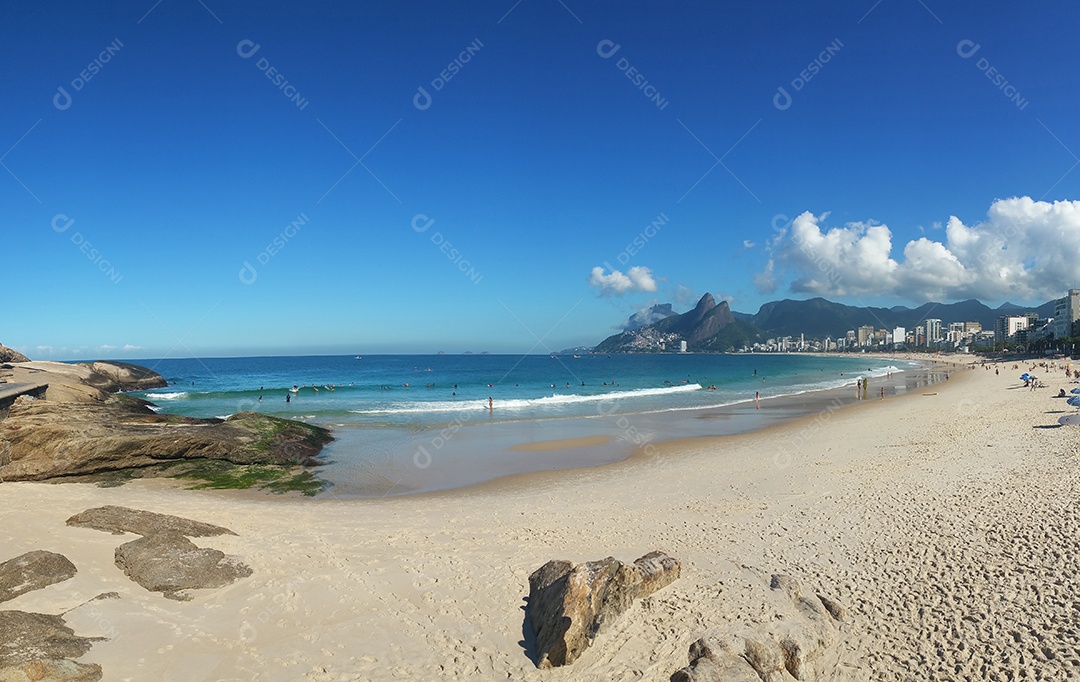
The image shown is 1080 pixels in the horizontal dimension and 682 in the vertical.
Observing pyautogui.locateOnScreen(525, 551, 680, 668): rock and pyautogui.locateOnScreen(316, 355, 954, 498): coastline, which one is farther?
pyautogui.locateOnScreen(316, 355, 954, 498): coastline

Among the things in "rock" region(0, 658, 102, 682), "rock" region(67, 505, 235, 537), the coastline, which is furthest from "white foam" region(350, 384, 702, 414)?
"rock" region(0, 658, 102, 682)

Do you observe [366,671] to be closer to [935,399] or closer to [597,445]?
[597,445]

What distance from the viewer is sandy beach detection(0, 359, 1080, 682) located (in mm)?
5926

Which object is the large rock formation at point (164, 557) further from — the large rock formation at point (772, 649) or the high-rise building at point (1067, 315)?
the high-rise building at point (1067, 315)

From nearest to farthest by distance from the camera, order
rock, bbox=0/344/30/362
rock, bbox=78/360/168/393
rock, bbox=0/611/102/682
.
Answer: rock, bbox=0/611/102/682
rock, bbox=0/344/30/362
rock, bbox=78/360/168/393

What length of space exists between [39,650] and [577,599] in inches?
208

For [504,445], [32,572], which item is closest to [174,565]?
[32,572]

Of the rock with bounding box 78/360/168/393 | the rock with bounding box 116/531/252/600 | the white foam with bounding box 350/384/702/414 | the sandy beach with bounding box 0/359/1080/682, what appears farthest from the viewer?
the rock with bounding box 78/360/168/393

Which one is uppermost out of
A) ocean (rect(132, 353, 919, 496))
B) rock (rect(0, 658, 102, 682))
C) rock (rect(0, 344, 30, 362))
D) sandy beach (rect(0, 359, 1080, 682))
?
rock (rect(0, 344, 30, 362))

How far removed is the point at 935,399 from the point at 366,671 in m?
41.3

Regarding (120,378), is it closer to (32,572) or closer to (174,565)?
(32,572)

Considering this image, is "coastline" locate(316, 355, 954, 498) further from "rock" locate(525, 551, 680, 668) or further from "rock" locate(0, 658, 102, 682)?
"rock" locate(0, 658, 102, 682)

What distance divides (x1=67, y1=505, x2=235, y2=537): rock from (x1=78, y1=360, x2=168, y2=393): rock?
62130mm

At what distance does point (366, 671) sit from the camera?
5855 millimetres
